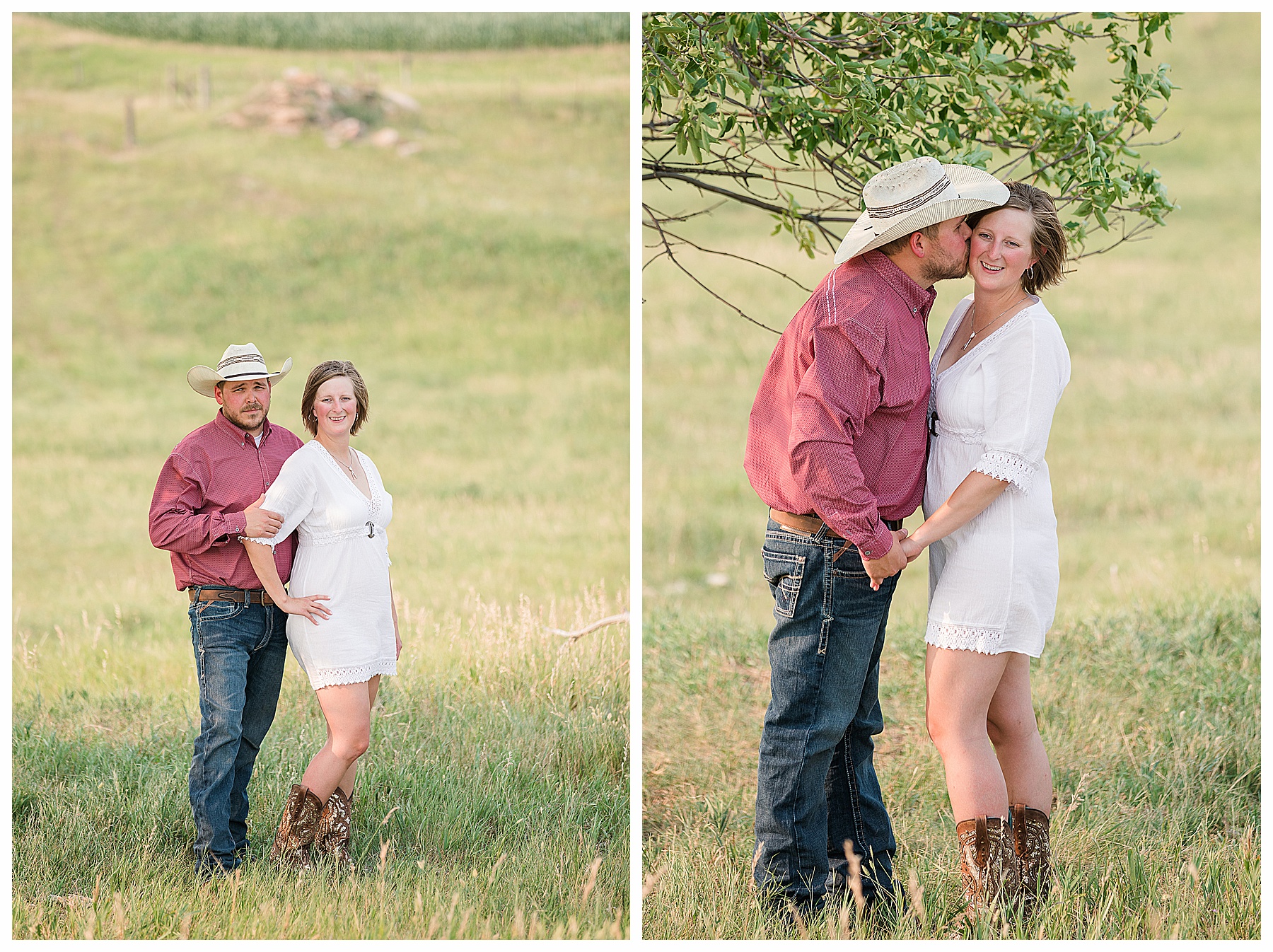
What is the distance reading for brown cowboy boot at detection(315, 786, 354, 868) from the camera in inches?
154

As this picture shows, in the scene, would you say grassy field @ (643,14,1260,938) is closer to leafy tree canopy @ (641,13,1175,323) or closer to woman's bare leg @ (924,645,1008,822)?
woman's bare leg @ (924,645,1008,822)

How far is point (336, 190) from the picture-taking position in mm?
21734

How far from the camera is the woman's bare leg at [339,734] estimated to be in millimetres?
3734

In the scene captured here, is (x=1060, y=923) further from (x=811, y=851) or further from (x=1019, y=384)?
(x=1019, y=384)

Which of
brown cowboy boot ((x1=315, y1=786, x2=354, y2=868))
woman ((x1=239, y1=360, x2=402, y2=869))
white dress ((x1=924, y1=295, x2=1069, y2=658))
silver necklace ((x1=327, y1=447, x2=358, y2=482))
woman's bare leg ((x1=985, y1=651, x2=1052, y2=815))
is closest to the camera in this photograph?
white dress ((x1=924, y1=295, x2=1069, y2=658))

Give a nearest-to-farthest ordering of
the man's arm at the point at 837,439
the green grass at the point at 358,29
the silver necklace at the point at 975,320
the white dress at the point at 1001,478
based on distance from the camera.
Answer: the man's arm at the point at 837,439 < the white dress at the point at 1001,478 < the silver necklace at the point at 975,320 < the green grass at the point at 358,29

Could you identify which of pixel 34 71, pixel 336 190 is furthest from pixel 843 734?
pixel 34 71

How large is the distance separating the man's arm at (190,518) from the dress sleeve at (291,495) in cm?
3

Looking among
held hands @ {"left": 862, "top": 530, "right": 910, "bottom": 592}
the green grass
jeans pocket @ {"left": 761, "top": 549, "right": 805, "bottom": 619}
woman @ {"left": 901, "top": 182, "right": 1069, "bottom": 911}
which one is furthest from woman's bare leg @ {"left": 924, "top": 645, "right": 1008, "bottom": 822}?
the green grass

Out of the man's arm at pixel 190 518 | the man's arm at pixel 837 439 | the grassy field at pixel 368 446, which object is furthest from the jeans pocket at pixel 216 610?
the man's arm at pixel 837 439

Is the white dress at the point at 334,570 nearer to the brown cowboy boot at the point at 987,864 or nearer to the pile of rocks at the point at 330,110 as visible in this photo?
the brown cowboy boot at the point at 987,864

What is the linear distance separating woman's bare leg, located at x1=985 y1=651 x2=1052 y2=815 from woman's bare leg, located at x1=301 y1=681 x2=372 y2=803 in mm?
1991

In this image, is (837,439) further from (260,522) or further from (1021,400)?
(260,522)

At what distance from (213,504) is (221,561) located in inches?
7.5
